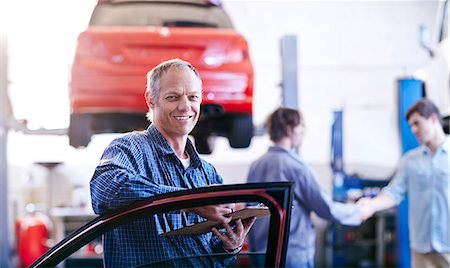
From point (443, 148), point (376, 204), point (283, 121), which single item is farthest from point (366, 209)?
point (283, 121)

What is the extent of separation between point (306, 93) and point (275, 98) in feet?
1.26

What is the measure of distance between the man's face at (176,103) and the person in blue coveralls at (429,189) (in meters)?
1.66

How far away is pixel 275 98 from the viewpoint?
24.0 ft

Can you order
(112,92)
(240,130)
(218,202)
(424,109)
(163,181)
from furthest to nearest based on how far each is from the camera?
(240,130), (112,92), (424,109), (163,181), (218,202)

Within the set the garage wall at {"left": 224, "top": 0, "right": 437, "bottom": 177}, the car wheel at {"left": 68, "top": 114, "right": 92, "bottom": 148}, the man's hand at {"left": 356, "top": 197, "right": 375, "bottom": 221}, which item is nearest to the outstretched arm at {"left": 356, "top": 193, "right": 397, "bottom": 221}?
the man's hand at {"left": 356, "top": 197, "right": 375, "bottom": 221}

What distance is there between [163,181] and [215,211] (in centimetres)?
16

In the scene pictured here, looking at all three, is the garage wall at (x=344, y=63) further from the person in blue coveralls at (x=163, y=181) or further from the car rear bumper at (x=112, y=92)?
the person in blue coveralls at (x=163, y=181)

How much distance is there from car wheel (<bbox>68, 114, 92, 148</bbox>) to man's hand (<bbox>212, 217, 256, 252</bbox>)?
158cm

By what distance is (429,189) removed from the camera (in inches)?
112

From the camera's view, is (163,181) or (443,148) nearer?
(163,181)

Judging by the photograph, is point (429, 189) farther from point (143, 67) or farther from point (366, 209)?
point (143, 67)

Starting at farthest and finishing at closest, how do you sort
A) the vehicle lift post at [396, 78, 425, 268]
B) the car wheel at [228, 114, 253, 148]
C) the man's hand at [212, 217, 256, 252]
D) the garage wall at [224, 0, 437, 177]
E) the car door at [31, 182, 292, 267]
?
the garage wall at [224, 0, 437, 177]
the vehicle lift post at [396, 78, 425, 268]
the car wheel at [228, 114, 253, 148]
the man's hand at [212, 217, 256, 252]
the car door at [31, 182, 292, 267]

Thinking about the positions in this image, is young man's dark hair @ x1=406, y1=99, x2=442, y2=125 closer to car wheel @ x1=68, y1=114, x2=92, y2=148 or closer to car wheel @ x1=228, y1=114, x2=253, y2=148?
car wheel @ x1=228, y1=114, x2=253, y2=148

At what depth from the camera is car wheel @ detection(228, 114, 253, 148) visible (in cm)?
329
